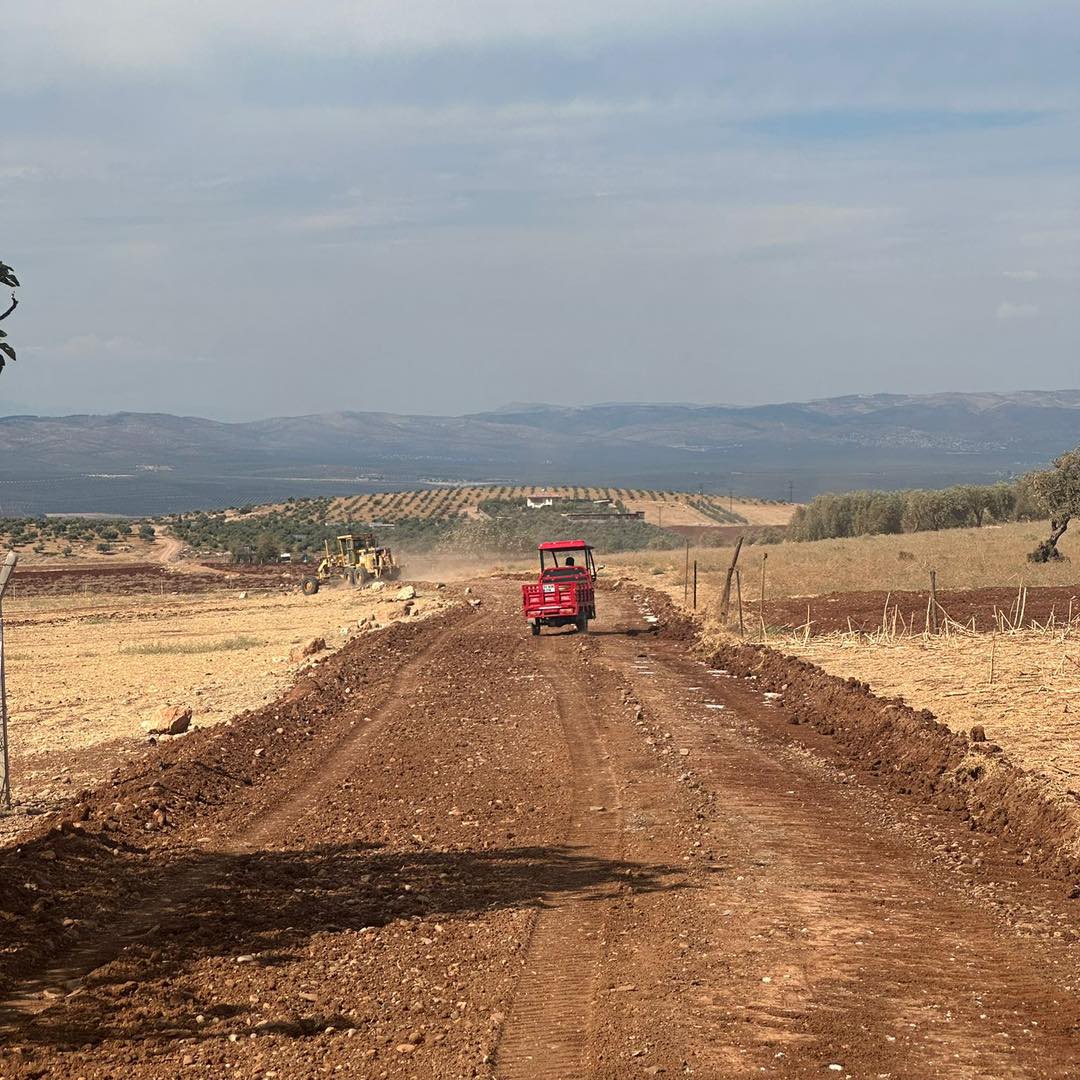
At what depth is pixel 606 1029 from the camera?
7.32 metres

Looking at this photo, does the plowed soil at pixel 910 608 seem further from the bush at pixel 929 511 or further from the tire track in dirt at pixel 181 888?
the bush at pixel 929 511

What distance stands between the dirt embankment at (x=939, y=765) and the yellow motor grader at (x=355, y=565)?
41.0m

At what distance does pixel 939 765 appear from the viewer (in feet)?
48.4

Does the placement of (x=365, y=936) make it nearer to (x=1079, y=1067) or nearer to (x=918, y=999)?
(x=918, y=999)

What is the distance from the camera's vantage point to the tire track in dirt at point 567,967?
695 cm

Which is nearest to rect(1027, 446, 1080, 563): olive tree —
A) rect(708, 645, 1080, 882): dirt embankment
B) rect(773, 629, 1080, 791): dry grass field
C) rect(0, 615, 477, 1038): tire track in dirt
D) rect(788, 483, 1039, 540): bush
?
rect(773, 629, 1080, 791): dry grass field

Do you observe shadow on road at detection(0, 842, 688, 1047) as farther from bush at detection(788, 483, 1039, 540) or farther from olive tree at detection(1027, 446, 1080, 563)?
bush at detection(788, 483, 1039, 540)

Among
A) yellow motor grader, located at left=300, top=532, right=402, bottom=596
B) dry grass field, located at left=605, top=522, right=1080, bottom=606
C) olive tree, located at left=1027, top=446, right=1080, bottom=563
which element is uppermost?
olive tree, located at left=1027, top=446, right=1080, bottom=563

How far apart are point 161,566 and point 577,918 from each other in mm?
79953

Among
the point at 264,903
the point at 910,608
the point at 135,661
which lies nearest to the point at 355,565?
the point at 135,661

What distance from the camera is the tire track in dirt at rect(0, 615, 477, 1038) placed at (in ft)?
25.9

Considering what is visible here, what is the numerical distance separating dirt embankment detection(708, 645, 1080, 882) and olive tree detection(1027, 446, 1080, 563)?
1336 inches

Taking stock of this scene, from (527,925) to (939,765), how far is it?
23.0 feet

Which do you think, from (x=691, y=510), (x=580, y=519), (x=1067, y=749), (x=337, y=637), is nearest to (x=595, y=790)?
(x=1067, y=749)
